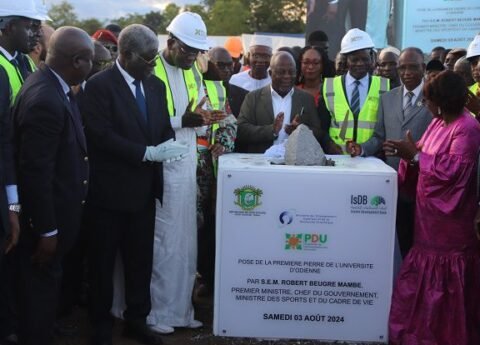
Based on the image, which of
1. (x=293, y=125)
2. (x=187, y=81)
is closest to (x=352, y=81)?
(x=293, y=125)

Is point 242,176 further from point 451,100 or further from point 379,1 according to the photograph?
point 379,1

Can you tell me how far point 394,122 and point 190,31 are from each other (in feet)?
5.34

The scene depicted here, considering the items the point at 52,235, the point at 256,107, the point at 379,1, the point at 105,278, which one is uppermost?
the point at 379,1

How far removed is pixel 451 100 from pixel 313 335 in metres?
1.64

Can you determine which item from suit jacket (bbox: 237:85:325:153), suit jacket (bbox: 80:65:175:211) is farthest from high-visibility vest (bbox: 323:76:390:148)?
suit jacket (bbox: 80:65:175:211)

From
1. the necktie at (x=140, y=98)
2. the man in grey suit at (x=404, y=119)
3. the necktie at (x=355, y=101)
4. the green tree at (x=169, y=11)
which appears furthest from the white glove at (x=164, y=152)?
the green tree at (x=169, y=11)

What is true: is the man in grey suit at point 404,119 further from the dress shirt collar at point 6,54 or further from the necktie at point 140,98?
the dress shirt collar at point 6,54

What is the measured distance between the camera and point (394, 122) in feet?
15.8

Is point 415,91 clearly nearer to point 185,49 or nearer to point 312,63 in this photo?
point 312,63

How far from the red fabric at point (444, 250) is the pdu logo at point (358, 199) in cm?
39

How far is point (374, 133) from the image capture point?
4.96 meters

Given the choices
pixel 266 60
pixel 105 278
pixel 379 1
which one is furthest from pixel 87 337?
pixel 379 1

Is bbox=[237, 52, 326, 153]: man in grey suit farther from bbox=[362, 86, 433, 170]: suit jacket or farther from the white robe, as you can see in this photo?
the white robe

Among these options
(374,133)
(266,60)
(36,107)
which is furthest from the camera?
(266,60)
